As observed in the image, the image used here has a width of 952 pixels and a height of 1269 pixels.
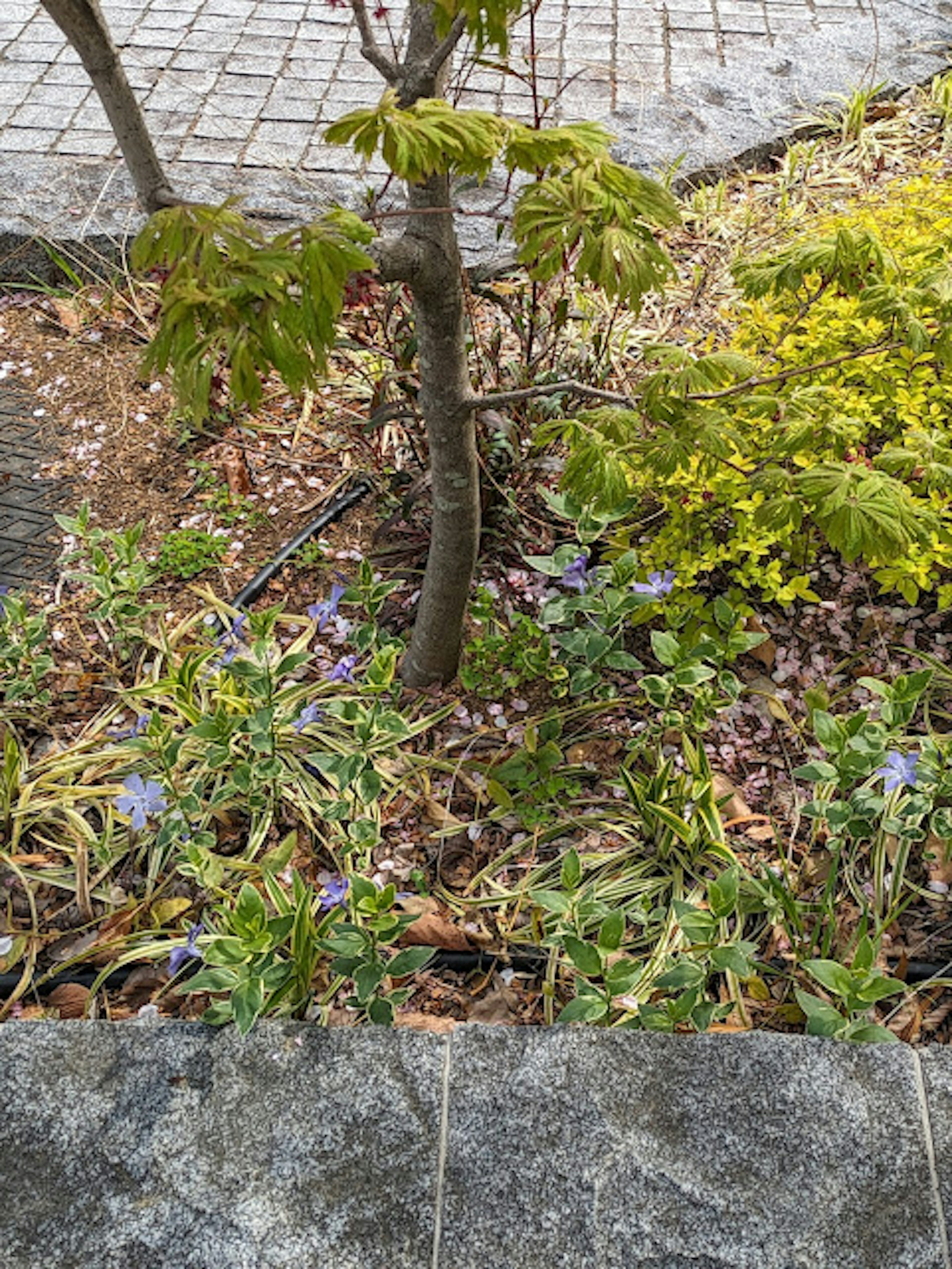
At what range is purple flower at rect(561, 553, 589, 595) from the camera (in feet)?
7.55

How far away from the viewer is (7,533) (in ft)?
9.84

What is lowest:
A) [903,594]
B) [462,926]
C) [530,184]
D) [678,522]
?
[462,926]

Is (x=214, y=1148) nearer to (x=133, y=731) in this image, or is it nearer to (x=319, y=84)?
(x=133, y=731)

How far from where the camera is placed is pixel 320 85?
452 cm

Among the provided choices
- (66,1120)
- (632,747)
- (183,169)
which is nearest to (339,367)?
(183,169)

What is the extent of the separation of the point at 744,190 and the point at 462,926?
2.98m

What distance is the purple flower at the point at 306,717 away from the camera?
85.3 inches

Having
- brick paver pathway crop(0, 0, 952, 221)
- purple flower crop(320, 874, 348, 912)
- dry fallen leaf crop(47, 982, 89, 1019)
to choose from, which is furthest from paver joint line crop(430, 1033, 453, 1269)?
brick paver pathway crop(0, 0, 952, 221)

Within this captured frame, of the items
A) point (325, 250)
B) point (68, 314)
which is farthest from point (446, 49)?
point (68, 314)

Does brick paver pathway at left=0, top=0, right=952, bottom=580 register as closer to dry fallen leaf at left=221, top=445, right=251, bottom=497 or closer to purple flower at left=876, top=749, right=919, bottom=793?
dry fallen leaf at left=221, top=445, right=251, bottom=497

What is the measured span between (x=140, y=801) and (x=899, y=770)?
1285 millimetres

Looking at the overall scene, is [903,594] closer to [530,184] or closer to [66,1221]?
[530,184]

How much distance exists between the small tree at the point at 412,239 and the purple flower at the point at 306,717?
677 mm

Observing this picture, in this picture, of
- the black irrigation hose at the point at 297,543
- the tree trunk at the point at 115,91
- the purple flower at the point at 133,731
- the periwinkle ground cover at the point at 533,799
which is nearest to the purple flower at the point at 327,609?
the periwinkle ground cover at the point at 533,799
